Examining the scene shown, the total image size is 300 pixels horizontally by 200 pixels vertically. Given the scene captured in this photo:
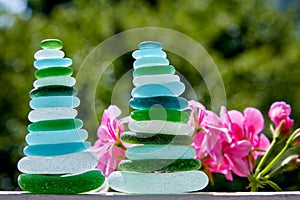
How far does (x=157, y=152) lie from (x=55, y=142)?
10 cm

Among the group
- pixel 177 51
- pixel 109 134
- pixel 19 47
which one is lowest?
pixel 109 134

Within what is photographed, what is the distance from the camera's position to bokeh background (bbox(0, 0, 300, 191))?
1.54m

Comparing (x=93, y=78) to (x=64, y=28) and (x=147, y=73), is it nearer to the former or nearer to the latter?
(x=64, y=28)

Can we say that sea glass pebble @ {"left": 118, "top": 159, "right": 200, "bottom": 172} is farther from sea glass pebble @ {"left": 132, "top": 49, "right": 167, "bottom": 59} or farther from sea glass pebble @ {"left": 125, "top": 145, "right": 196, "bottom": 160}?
sea glass pebble @ {"left": 132, "top": 49, "right": 167, "bottom": 59}

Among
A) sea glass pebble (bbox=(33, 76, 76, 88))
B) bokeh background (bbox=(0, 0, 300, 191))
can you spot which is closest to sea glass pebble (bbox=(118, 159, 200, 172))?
sea glass pebble (bbox=(33, 76, 76, 88))

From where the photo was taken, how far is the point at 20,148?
162 centimetres

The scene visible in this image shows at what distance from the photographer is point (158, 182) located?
0.58m

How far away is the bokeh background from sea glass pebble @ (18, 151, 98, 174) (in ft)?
2.43

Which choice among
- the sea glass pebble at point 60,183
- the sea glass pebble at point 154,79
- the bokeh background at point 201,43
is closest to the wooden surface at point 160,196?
the sea glass pebble at point 60,183

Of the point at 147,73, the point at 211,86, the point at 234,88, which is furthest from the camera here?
the point at 234,88

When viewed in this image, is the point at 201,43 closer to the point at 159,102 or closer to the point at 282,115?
the point at 282,115

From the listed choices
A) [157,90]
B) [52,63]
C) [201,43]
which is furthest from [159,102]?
[201,43]

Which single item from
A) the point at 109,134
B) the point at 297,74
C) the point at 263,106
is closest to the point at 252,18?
the point at 297,74

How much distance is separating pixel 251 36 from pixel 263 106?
1.44 ft
